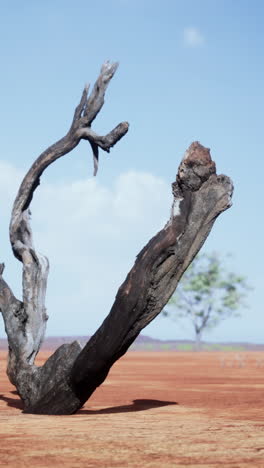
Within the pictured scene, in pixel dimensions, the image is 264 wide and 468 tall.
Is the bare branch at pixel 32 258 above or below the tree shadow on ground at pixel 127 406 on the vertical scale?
above

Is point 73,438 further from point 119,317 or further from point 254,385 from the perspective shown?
point 254,385

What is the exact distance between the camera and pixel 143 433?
26.6 ft

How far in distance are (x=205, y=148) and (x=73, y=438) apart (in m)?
4.00

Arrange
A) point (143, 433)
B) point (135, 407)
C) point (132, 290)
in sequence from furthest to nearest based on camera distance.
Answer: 1. point (135, 407)
2. point (132, 290)
3. point (143, 433)

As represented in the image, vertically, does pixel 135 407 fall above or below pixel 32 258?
below

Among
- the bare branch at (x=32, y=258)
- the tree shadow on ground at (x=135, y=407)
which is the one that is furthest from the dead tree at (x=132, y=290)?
the tree shadow on ground at (x=135, y=407)

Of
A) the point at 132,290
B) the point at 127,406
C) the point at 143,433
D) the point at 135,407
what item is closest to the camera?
the point at 143,433

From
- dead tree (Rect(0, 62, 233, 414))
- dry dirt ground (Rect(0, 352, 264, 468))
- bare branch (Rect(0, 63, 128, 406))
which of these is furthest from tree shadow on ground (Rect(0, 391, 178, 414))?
bare branch (Rect(0, 63, 128, 406))

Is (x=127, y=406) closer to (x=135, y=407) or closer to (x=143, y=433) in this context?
(x=135, y=407)

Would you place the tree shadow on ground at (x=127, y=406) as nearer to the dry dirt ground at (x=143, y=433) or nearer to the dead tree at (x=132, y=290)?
the dry dirt ground at (x=143, y=433)

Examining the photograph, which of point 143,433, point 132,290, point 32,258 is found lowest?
point 143,433

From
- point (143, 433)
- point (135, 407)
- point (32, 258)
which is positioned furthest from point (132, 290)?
point (32, 258)

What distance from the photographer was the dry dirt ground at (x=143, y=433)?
256 inches

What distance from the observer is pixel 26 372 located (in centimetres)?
1120
